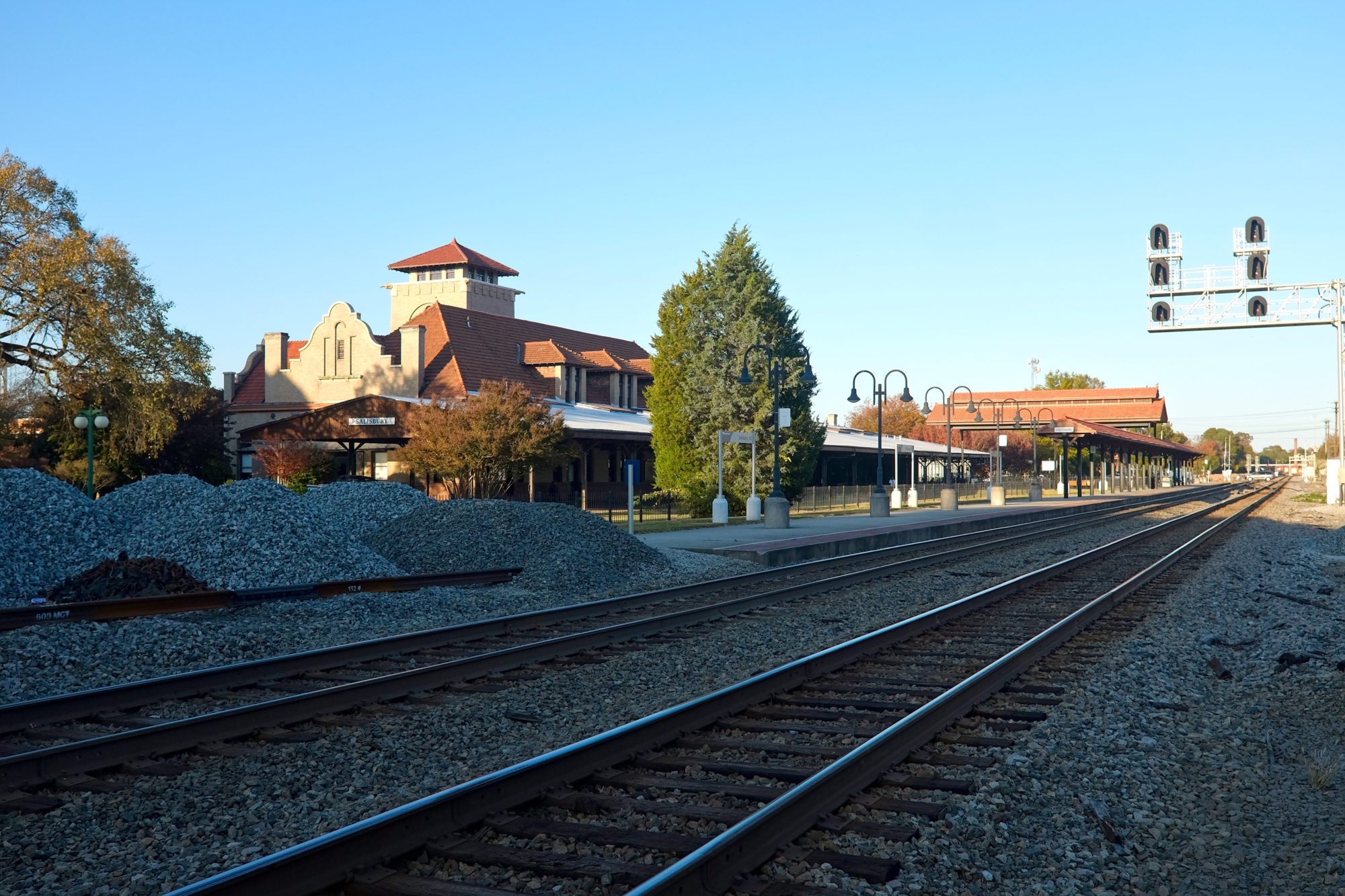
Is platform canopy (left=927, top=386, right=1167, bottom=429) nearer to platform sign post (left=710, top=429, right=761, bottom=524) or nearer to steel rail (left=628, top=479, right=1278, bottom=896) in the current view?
platform sign post (left=710, top=429, right=761, bottom=524)

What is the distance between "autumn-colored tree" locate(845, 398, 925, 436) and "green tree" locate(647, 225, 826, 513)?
211 ft

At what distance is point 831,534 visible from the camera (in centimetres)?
3141

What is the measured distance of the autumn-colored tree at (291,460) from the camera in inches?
1657

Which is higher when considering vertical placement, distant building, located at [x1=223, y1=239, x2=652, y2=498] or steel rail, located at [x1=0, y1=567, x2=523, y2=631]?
distant building, located at [x1=223, y1=239, x2=652, y2=498]

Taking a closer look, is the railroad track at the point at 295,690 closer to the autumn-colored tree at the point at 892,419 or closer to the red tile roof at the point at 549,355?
the red tile roof at the point at 549,355

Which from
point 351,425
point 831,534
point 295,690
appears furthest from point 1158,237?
point 295,690

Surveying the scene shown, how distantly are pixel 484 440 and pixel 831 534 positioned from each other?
39.1ft

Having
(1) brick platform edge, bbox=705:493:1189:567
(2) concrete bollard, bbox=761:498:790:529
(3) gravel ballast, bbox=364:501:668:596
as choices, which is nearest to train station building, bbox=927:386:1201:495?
(1) brick platform edge, bbox=705:493:1189:567

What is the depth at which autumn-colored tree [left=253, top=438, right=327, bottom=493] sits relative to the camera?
42094 millimetres

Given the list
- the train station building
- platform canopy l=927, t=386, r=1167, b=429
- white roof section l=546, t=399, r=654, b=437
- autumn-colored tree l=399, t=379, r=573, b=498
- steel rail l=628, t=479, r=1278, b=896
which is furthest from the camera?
platform canopy l=927, t=386, r=1167, b=429

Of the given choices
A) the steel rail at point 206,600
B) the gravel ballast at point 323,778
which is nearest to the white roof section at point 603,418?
the steel rail at point 206,600

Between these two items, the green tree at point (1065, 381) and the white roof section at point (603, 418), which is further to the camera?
the green tree at point (1065, 381)

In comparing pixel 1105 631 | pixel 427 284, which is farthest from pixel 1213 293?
pixel 427 284

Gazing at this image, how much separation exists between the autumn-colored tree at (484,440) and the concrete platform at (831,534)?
708 centimetres
